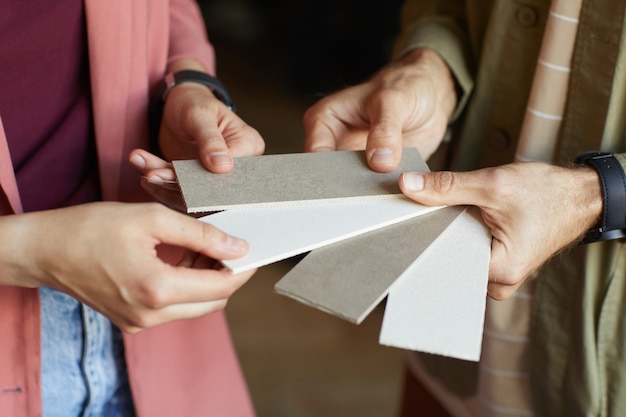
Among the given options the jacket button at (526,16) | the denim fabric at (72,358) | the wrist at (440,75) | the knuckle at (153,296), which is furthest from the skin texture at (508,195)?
the denim fabric at (72,358)

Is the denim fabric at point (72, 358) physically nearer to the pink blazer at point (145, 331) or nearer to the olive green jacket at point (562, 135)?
the pink blazer at point (145, 331)

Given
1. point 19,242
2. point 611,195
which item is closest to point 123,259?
point 19,242

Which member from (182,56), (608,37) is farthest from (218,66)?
(608,37)

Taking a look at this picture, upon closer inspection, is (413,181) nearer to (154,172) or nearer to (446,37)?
(154,172)

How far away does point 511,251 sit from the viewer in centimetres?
89

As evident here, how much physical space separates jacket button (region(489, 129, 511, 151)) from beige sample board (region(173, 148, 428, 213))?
25 centimetres

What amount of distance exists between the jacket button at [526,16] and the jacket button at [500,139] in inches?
7.0

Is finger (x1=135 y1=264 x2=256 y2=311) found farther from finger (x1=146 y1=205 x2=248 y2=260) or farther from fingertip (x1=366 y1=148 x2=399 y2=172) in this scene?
fingertip (x1=366 y1=148 x2=399 y2=172)

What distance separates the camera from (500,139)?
118cm

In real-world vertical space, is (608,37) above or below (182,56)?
above

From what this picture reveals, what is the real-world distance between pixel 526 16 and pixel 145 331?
2.51 feet

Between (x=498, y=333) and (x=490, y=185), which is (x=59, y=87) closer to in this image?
(x=490, y=185)

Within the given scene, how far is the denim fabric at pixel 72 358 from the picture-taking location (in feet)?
3.17

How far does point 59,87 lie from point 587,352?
0.83m
